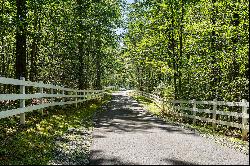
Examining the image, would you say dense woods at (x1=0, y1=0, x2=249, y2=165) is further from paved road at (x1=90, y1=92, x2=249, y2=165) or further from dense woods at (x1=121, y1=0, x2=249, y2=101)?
paved road at (x1=90, y1=92, x2=249, y2=165)

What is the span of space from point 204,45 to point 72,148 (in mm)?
13253

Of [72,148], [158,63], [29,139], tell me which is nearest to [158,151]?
[72,148]

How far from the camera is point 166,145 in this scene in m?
8.91

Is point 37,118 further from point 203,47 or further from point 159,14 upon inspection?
point 159,14

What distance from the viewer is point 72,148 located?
864cm

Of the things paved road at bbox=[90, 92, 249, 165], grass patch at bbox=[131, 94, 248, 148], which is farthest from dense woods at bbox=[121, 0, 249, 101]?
paved road at bbox=[90, 92, 249, 165]

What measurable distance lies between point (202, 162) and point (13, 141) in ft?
15.8

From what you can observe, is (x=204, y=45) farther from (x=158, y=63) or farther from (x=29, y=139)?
(x=29, y=139)

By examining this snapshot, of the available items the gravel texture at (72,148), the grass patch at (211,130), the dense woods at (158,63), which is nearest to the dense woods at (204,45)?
the dense woods at (158,63)

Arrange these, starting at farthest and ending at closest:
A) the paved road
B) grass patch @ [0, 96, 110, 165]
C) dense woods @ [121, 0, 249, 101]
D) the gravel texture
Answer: dense woods @ [121, 0, 249, 101]
grass patch @ [0, 96, 110, 165]
the gravel texture
the paved road

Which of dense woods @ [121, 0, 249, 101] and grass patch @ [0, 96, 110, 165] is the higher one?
dense woods @ [121, 0, 249, 101]

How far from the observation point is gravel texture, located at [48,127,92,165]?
7.27 m

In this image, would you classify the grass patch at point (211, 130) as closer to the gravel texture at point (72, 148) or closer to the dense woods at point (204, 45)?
the dense woods at point (204, 45)

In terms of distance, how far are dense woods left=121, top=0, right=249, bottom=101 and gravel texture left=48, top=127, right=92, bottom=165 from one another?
6.53 metres
